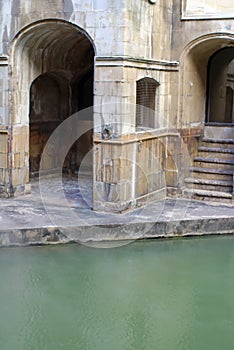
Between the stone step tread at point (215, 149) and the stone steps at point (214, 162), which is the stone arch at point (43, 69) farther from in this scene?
the stone steps at point (214, 162)

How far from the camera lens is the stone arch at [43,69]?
31.6 feet

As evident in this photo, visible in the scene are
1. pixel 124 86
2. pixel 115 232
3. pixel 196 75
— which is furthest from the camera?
pixel 196 75

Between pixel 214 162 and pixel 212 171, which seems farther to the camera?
pixel 214 162

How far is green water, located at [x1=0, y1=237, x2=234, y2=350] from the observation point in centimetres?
571

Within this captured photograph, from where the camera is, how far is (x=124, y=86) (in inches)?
345

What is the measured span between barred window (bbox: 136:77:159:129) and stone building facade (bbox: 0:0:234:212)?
0.07 ft

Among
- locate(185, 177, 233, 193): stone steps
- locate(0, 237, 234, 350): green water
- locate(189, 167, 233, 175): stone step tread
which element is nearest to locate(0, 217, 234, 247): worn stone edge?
locate(0, 237, 234, 350): green water

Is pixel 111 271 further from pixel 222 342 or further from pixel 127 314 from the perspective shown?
pixel 222 342

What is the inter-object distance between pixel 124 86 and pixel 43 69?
2.51m

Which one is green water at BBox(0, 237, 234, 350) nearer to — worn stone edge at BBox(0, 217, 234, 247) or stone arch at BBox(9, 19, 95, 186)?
worn stone edge at BBox(0, 217, 234, 247)

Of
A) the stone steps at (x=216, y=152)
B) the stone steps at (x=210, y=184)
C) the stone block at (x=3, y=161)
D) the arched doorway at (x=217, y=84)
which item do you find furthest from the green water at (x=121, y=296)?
the arched doorway at (x=217, y=84)

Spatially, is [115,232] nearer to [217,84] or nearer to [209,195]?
[209,195]

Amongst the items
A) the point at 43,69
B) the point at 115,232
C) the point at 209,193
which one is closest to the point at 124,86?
the point at 115,232

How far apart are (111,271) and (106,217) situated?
1432 millimetres
